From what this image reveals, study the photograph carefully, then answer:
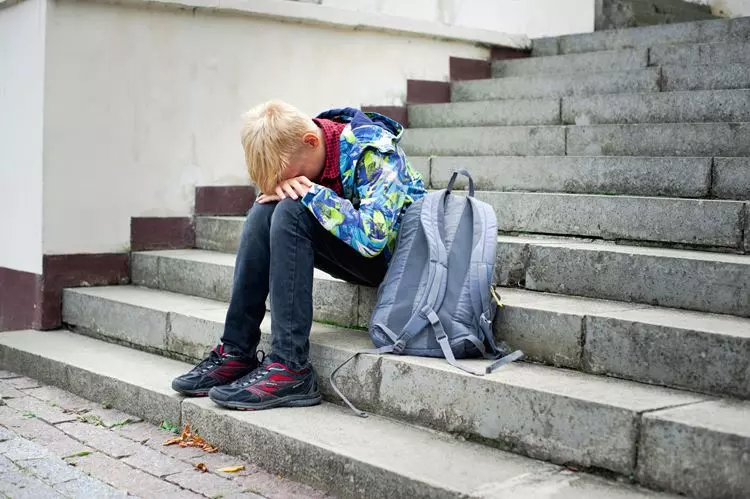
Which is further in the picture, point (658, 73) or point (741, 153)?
point (658, 73)

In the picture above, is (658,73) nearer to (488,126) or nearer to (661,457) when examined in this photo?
(488,126)

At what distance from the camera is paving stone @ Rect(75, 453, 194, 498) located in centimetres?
324

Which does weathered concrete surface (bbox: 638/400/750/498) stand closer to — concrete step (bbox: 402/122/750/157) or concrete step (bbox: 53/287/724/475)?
concrete step (bbox: 53/287/724/475)

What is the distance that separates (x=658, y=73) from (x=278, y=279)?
9.74ft

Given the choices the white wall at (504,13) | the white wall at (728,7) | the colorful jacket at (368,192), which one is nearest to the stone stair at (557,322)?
the colorful jacket at (368,192)

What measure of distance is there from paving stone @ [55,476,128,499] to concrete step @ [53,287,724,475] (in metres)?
0.91

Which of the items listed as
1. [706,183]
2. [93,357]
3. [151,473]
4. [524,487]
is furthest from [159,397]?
[706,183]

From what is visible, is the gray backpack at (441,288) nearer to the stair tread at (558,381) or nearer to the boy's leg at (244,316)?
the stair tread at (558,381)

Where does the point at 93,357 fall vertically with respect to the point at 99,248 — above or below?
below

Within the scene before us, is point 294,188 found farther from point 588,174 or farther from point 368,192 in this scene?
point 588,174

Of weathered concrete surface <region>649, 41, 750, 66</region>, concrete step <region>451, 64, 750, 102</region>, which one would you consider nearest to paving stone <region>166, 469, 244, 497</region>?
concrete step <region>451, 64, 750, 102</region>

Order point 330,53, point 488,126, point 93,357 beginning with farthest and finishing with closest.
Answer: point 330,53, point 488,126, point 93,357

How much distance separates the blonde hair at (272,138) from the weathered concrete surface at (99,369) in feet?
3.24

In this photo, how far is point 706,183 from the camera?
4312 millimetres
